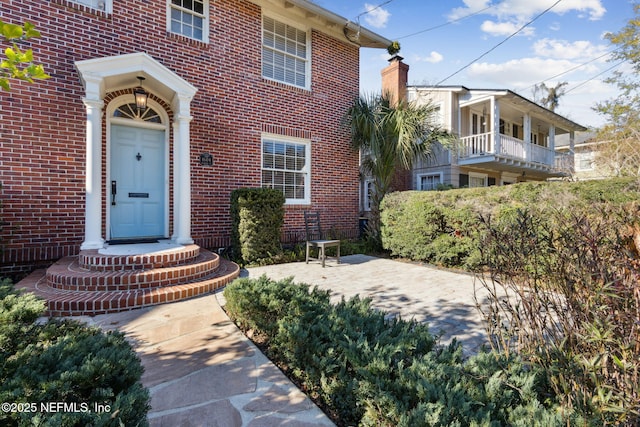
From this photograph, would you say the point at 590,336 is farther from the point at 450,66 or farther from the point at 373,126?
the point at 450,66

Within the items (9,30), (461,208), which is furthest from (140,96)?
(461,208)

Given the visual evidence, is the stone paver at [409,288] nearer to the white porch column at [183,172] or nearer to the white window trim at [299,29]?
the white porch column at [183,172]

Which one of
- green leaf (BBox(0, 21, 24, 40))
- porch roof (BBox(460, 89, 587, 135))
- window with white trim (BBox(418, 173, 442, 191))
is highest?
porch roof (BBox(460, 89, 587, 135))

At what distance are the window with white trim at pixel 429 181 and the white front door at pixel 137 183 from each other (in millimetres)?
11560

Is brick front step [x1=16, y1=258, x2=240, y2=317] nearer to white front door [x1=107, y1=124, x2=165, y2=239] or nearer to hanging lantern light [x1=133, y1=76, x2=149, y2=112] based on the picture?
white front door [x1=107, y1=124, x2=165, y2=239]

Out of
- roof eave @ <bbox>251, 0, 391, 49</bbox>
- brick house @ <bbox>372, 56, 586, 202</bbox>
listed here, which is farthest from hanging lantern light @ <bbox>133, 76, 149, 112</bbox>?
brick house @ <bbox>372, 56, 586, 202</bbox>

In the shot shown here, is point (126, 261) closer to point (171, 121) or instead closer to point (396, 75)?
point (171, 121)

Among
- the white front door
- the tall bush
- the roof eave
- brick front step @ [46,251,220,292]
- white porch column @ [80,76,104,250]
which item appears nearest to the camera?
the tall bush

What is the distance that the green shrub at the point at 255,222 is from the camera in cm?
618

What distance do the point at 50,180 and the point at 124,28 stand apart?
3137 mm

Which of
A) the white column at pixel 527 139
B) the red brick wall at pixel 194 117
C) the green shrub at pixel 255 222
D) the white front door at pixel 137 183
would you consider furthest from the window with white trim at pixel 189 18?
the white column at pixel 527 139

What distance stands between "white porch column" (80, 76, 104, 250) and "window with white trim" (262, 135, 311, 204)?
3472 mm

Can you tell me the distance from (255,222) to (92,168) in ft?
9.17

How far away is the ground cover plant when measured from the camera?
1.45 m
